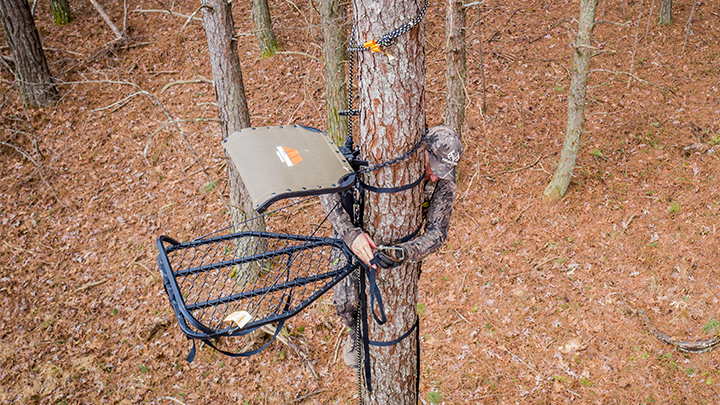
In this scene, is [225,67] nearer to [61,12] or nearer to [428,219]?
[428,219]

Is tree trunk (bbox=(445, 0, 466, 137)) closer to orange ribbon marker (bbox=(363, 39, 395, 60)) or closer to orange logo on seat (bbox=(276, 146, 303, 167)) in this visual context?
orange ribbon marker (bbox=(363, 39, 395, 60))

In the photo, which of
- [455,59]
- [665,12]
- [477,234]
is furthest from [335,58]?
[665,12]

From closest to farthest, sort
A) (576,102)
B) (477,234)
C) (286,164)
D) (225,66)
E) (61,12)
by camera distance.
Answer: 1. (286,164)
2. (225,66)
3. (576,102)
4. (477,234)
5. (61,12)

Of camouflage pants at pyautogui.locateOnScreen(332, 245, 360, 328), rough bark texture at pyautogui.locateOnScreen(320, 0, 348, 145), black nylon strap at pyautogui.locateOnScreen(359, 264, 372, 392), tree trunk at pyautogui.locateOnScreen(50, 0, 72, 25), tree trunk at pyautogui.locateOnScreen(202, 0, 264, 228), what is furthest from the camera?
tree trunk at pyautogui.locateOnScreen(50, 0, 72, 25)

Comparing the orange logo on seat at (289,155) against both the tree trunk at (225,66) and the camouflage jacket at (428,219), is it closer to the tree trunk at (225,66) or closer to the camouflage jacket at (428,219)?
the camouflage jacket at (428,219)

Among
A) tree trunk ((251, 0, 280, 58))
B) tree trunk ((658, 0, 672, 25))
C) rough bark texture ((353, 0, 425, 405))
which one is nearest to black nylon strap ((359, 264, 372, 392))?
rough bark texture ((353, 0, 425, 405))

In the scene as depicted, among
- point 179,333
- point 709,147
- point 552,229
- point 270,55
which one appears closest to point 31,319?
point 179,333

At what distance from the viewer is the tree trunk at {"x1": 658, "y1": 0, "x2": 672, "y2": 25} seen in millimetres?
9898

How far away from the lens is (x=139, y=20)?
13281 millimetres

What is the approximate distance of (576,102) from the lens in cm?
675

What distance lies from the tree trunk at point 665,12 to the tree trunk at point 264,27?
8.86 meters

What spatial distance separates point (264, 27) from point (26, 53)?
5.78m

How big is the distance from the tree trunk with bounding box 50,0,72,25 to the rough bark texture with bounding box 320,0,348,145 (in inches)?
395

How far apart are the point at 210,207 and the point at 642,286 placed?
7.28 meters
